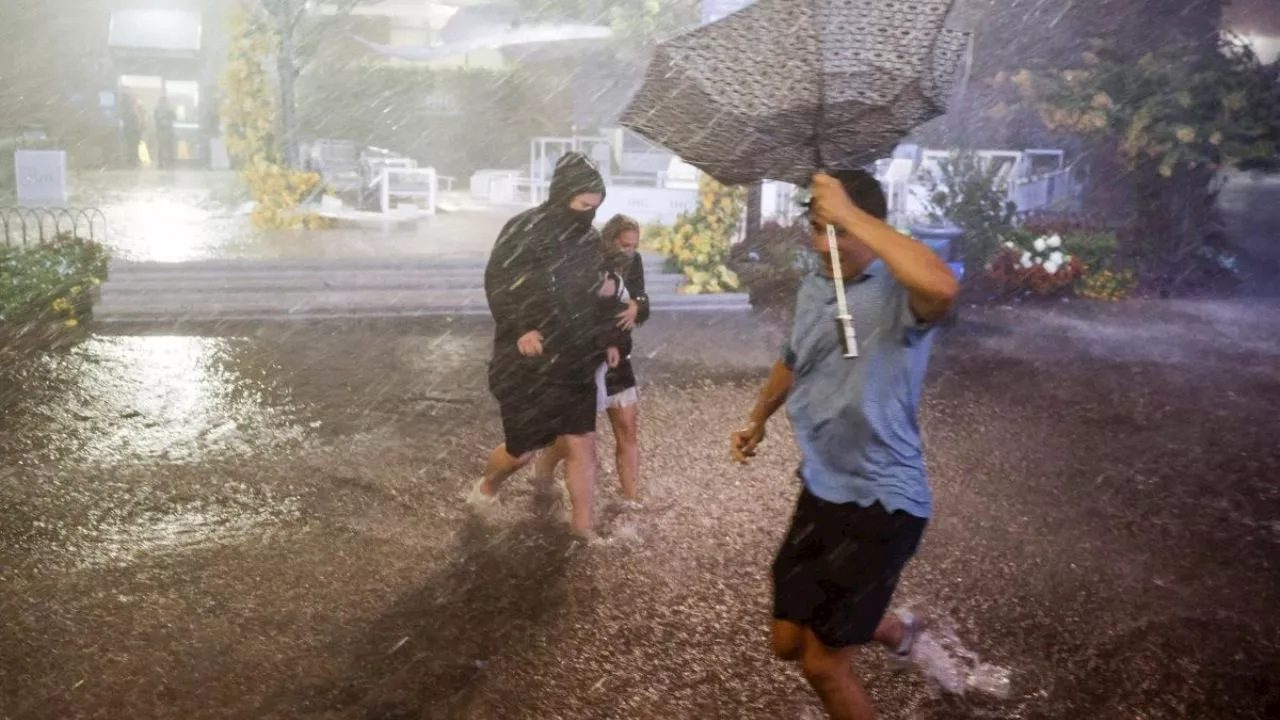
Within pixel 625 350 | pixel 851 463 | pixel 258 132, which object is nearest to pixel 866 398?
pixel 851 463

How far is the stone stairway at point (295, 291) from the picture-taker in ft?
35.5

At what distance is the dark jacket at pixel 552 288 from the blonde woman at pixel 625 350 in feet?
0.64

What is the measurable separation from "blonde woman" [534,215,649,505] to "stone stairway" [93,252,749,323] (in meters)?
6.32

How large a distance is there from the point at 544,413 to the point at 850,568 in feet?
7.32

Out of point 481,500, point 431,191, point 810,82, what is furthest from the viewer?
point 431,191

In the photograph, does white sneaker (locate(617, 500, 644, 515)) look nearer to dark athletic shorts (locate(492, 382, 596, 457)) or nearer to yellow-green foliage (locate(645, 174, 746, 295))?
dark athletic shorts (locate(492, 382, 596, 457))

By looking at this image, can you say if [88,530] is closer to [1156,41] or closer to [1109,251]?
[1109,251]

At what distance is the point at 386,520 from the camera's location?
5.30 meters

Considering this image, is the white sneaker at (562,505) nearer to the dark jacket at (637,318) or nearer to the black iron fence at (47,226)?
the dark jacket at (637,318)

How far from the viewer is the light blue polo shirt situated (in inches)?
111

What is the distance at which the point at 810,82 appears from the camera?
263 centimetres

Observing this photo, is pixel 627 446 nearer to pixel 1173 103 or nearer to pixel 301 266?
pixel 301 266

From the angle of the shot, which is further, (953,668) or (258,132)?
(258,132)

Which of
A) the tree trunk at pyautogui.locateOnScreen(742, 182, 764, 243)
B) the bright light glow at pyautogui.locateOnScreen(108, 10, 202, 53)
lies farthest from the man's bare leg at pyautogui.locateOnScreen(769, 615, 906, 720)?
the bright light glow at pyautogui.locateOnScreen(108, 10, 202, 53)
